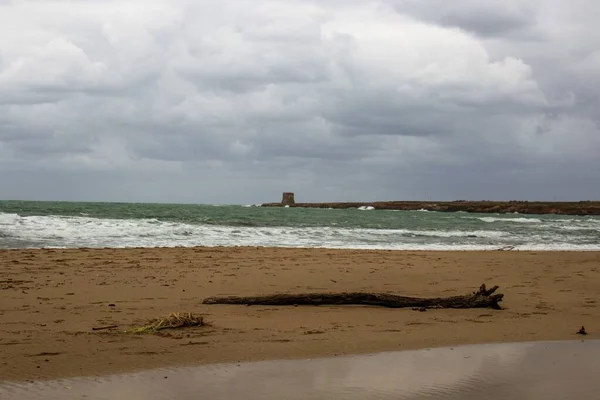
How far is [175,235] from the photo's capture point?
74.7 ft

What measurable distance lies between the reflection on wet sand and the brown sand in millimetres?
322

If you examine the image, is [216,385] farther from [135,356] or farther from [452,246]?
[452,246]

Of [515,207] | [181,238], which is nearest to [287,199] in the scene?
[515,207]

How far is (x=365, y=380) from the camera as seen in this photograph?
452 centimetres

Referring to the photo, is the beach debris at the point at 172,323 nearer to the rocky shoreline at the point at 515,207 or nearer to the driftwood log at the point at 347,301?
the driftwood log at the point at 347,301

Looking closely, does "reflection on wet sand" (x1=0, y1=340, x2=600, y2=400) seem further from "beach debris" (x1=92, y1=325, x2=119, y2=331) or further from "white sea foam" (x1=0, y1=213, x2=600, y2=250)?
"white sea foam" (x1=0, y1=213, x2=600, y2=250)

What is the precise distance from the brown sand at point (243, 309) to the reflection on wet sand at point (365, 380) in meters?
0.32

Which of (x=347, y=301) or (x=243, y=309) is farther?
(x=347, y=301)

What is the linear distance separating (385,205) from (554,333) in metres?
105

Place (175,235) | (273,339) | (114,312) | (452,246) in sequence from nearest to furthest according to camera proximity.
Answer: (273,339) → (114,312) → (452,246) → (175,235)

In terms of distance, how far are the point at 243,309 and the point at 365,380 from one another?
324 cm

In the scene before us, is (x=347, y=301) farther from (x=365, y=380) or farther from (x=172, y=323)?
(x=365, y=380)

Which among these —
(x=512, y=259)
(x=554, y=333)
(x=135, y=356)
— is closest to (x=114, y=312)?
(x=135, y=356)

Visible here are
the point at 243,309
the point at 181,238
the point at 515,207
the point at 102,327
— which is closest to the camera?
the point at 102,327
